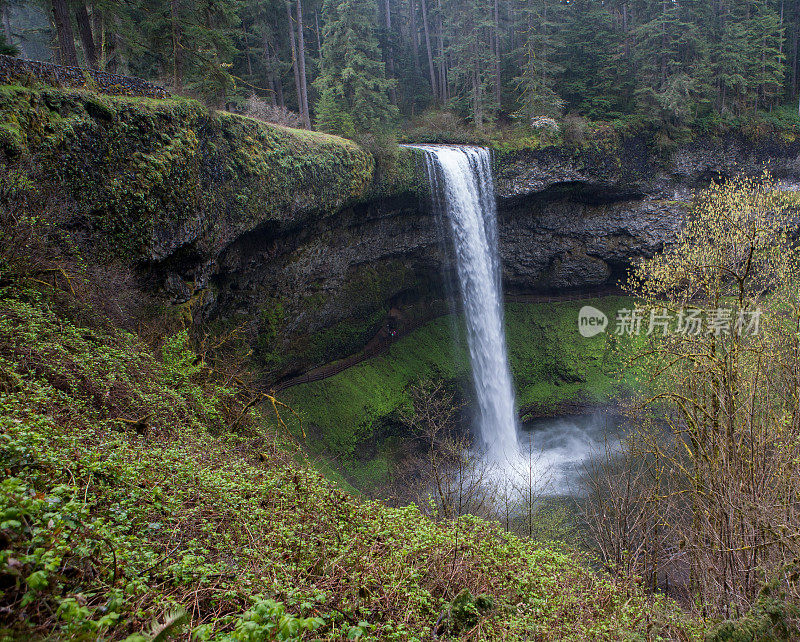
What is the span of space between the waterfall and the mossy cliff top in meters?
5.52

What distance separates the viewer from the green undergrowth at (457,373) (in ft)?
59.8

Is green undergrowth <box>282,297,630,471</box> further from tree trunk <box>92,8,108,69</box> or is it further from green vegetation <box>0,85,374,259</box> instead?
tree trunk <box>92,8,108,69</box>

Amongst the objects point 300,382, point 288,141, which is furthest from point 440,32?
point 300,382

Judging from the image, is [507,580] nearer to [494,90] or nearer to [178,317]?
[178,317]

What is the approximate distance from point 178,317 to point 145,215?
8.18ft

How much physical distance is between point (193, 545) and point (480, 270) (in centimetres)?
1823

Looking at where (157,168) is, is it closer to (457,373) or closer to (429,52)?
(457,373)

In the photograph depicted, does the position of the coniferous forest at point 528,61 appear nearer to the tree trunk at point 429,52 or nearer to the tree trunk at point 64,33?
the tree trunk at point 429,52

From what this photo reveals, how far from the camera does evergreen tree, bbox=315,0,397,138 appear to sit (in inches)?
864

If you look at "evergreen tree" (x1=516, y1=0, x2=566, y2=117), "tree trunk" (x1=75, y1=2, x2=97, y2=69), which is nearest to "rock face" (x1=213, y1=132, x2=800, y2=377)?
"evergreen tree" (x1=516, y1=0, x2=566, y2=117)

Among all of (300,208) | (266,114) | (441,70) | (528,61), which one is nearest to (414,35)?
(441,70)

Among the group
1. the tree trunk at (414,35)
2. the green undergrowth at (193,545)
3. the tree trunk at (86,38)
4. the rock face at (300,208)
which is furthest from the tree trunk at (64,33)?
the tree trunk at (414,35)

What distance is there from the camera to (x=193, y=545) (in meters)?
3.88

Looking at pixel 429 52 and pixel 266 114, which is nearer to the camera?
pixel 266 114
